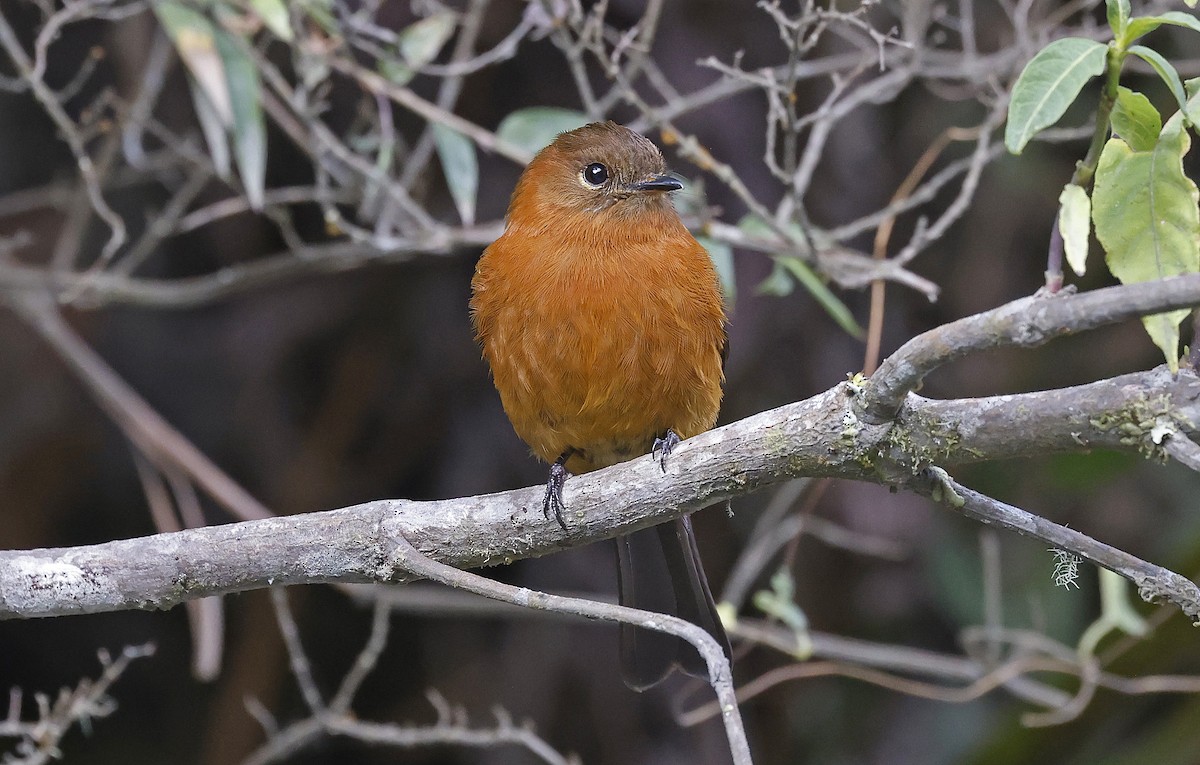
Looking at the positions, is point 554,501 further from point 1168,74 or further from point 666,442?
point 1168,74

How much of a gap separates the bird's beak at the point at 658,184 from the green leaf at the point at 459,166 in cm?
50

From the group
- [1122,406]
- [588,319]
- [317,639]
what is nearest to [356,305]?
[317,639]

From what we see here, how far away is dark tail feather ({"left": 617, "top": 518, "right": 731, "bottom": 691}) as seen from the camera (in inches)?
107

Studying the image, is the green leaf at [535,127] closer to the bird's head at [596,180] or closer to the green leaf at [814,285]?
the bird's head at [596,180]

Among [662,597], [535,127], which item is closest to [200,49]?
[535,127]

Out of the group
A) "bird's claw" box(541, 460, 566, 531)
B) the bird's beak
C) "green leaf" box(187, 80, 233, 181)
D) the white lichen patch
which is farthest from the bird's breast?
the white lichen patch

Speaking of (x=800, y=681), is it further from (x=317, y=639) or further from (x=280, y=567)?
(x=280, y=567)

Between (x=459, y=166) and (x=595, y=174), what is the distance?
0.47 m

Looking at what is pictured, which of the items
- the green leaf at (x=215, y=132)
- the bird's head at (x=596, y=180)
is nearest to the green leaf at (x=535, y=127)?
the bird's head at (x=596, y=180)

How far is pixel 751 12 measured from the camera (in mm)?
4102

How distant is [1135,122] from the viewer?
1.47 meters

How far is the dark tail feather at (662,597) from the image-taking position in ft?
8.90

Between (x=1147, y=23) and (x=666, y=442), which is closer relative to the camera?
(x=1147, y=23)

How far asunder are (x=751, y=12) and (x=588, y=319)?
2.02 m
